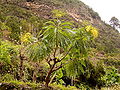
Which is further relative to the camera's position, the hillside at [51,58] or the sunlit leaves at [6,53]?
the sunlit leaves at [6,53]

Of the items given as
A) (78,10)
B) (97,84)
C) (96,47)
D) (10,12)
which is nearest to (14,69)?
(97,84)

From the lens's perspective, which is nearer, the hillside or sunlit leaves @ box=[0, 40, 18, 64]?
the hillside

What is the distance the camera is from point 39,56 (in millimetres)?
3361

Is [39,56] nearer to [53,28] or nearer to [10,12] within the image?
[53,28]

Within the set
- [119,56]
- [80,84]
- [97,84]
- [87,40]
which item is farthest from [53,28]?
[119,56]

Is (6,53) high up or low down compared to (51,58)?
up

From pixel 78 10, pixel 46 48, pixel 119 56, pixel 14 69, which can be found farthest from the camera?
pixel 78 10

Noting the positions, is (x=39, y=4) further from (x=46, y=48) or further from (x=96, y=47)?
(x=46, y=48)

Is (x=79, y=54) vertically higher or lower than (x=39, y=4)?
lower

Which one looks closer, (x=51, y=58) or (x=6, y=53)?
(x=51, y=58)

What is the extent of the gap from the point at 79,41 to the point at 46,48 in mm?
705

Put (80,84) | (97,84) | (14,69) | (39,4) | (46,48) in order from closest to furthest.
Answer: (46,48) → (14,69) → (80,84) → (97,84) → (39,4)

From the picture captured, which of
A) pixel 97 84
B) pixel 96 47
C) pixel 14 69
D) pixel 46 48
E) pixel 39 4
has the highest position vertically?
pixel 39 4

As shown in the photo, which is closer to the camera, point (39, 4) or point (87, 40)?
point (87, 40)
